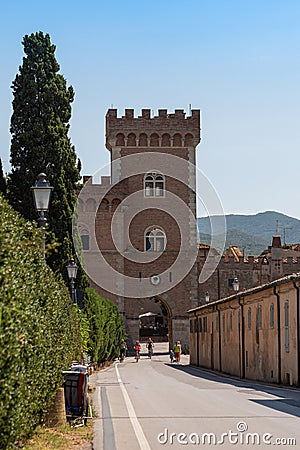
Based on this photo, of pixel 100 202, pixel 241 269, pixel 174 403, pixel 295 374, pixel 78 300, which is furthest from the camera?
pixel 241 269

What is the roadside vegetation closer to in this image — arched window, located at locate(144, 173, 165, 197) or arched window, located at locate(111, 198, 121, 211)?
arched window, located at locate(111, 198, 121, 211)

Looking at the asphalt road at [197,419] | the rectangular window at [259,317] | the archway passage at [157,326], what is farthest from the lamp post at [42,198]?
the archway passage at [157,326]

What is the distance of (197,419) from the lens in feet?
49.2

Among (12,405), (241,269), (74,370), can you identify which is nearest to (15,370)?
(12,405)

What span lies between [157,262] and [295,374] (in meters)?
40.6

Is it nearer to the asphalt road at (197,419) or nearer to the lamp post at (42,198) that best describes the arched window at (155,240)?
the asphalt road at (197,419)

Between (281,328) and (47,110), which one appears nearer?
(281,328)

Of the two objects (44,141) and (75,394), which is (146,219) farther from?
(75,394)

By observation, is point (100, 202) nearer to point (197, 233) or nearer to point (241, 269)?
point (197, 233)

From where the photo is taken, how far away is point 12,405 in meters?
8.02

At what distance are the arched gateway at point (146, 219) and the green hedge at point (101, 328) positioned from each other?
391 inches

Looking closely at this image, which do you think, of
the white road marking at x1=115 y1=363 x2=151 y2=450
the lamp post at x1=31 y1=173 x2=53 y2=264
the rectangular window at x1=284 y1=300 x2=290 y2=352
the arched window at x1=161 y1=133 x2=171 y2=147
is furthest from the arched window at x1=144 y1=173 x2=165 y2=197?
the lamp post at x1=31 y1=173 x2=53 y2=264

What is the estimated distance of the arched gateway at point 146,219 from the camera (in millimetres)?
65375

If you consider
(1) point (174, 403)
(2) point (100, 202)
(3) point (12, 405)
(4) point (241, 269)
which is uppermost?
(2) point (100, 202)
